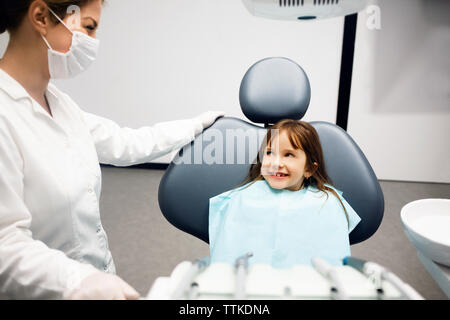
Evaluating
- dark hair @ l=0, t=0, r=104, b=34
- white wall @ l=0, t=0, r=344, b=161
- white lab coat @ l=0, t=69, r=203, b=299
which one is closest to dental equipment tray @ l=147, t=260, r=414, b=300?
white lab coat @ l=0, t=69, r=203, b=299

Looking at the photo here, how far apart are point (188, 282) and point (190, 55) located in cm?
213

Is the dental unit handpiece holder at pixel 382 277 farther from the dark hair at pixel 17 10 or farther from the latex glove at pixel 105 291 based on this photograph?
the dark hair at pixel 17 10

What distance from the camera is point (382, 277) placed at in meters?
0.38

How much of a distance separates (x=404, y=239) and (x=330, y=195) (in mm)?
1165

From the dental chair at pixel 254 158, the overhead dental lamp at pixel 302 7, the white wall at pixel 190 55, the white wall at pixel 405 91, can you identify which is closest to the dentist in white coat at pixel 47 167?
the dental chair at pixel 254 158

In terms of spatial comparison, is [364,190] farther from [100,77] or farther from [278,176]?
[100,77]

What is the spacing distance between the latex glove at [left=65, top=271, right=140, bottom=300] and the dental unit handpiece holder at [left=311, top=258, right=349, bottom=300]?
261 mm

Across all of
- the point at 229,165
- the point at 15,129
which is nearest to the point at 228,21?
the point at 229,165

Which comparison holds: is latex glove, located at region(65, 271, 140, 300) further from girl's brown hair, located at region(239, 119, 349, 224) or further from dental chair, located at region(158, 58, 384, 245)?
girl's brown hair, located at region(239, 119, 349, 224)

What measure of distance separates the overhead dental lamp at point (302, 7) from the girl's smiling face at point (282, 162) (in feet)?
1.18

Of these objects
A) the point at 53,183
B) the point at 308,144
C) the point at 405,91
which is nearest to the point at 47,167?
the point at 53,183

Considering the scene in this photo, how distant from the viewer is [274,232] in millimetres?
890

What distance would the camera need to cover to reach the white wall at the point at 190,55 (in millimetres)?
2145

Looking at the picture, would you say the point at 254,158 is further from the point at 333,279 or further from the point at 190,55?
the point at 190,55
